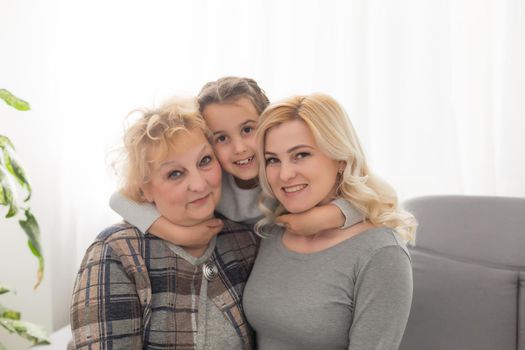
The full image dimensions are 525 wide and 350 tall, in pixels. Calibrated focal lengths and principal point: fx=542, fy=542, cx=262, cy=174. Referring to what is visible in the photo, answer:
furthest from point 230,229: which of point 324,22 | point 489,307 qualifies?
point 324,22

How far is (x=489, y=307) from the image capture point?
5.32 feet

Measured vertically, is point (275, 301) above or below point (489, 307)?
above

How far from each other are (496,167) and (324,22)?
883mm

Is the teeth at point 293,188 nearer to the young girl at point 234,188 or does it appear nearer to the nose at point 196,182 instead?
the young girl at point 234,188

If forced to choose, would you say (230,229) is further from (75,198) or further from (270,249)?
(75,198)

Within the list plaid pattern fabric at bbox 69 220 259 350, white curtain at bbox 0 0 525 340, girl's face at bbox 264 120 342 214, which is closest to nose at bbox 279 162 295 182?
girl's face at bbox 264 120 342 214

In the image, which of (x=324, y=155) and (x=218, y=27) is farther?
(x=218, y=27)

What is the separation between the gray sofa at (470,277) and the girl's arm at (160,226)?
734mm

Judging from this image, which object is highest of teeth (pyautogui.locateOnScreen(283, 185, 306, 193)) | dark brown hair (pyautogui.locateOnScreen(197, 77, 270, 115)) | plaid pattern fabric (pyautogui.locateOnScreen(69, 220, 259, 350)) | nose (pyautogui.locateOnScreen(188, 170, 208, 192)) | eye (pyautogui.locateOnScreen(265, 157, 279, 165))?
dark brown hair (pyautogui.locateOnScreen(197, 77, 270, 115))

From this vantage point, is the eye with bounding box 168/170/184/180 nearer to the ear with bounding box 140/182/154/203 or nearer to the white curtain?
the ear with bounding box 140/182/154/203

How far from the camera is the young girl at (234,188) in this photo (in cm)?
142

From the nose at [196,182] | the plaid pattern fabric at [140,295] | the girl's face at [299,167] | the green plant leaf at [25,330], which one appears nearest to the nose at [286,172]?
the girl's face at [299,167]

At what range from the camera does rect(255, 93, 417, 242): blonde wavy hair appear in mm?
1385

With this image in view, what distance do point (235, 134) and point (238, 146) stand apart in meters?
0.04
